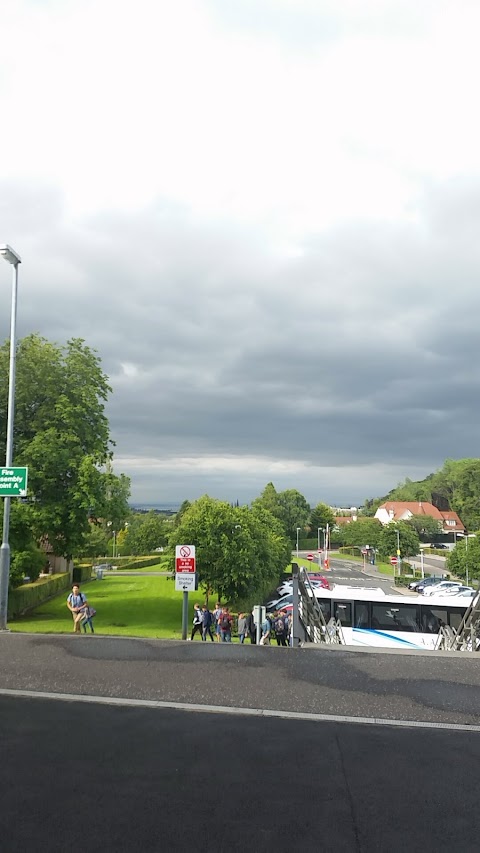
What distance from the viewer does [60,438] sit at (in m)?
28.6

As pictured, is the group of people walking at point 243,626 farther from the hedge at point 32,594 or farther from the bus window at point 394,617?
the hedge at point 32,594

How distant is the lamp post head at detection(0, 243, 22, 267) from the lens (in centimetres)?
1712

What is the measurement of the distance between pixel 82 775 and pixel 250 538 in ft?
106

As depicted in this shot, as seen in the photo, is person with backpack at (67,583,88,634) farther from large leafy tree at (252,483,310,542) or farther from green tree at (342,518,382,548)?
large leafy tree at (252,483,310,542)

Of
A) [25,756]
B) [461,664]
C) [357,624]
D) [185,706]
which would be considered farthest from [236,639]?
[25,756]

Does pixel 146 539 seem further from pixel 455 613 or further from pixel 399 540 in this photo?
pixel 455 613

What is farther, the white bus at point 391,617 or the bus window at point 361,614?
the bus window at point 361,614

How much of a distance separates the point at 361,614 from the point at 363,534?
91.0m

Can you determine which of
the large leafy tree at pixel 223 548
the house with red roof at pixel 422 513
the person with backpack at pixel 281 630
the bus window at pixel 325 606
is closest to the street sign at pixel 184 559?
the person with backpack at pixel 281 630

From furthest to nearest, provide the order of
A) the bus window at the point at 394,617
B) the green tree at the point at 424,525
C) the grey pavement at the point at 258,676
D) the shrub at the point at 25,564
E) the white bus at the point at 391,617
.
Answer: the green tree at the point at 424,525 → the shrub at the point at 25,564 → the bus window at the point at 394,617 → the white bus at the point at 391,617 → the grey pavement at the point at 258,676

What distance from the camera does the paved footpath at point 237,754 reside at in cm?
496

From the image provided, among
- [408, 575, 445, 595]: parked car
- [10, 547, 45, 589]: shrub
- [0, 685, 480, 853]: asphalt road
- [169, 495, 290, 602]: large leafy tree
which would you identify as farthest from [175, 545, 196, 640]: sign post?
[408, 575, 445, 595]: parked car

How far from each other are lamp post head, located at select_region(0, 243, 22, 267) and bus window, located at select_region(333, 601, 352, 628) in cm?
1830

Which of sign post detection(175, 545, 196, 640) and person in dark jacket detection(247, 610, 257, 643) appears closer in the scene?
sign post detection(175, 545, 196, 640)
